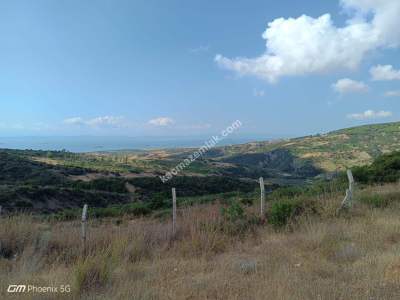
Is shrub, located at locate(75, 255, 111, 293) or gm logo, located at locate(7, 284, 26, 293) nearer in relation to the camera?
gm logo, located at locate(7, 284, 26, 293)

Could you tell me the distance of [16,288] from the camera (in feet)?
13.9

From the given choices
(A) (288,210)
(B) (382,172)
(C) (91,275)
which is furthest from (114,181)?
(C) (91,275)

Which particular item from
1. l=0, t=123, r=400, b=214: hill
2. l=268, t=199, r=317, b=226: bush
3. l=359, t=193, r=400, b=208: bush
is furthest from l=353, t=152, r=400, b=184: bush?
l=268, t=199, r=317, b=226: bush

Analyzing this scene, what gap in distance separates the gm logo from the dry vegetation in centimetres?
8

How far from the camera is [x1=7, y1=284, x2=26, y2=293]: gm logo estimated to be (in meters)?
4.15

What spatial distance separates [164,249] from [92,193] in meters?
38.8

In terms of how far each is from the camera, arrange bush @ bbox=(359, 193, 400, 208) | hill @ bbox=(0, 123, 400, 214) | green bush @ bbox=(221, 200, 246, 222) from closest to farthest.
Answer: green bush @ bbox=(221, 200, 246, 222) → bush @ bbox=(359, 193, 400, 208) → hill @ bbox=(0, 123, 400, 214)

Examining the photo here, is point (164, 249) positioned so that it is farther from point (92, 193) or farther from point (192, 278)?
point (92, 193)

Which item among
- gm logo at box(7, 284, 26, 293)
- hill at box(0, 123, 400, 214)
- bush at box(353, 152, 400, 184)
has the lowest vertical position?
hill at box(0, 123, 400, 214)

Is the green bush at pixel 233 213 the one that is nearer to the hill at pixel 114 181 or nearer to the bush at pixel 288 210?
the bush at pixel 288 210

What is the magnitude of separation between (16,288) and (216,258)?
3089 mm

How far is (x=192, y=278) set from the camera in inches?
198

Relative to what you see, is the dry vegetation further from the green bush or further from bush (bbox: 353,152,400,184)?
bush (bbox: 353,152,400,184)

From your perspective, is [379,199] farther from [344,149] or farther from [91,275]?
[344,149]
